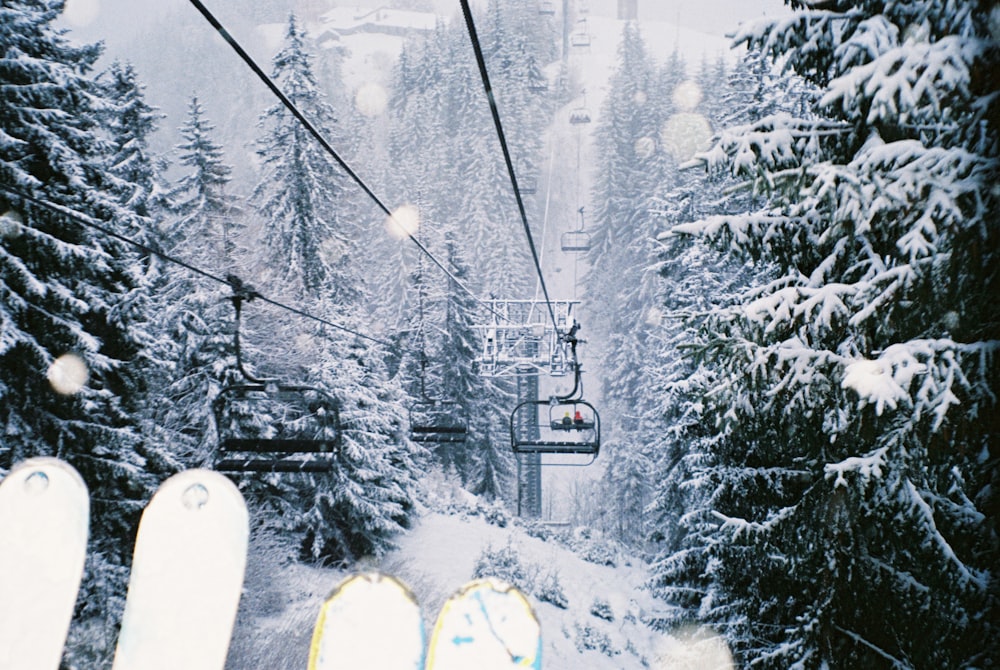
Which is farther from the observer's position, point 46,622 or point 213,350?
point 213,350

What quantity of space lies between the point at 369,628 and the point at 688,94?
62953mm

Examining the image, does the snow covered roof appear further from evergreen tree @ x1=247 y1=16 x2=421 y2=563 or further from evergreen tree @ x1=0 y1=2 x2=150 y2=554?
evergreen tree @ x1=0 y1=2 x2=150 y2=554

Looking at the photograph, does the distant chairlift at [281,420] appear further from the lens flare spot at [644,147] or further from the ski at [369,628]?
the lens flare spot at [644,147]

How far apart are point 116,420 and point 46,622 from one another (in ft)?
28.9

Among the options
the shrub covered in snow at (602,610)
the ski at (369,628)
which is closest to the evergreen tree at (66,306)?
the ski at (369,628)

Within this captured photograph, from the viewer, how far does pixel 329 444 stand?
7.43 metres

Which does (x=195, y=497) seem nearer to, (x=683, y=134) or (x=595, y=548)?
(x=595, y=548)

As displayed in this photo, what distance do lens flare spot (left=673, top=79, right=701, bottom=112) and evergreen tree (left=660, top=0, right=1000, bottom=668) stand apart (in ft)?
184

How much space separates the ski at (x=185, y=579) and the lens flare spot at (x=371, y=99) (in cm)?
7680

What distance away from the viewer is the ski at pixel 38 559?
2174mm

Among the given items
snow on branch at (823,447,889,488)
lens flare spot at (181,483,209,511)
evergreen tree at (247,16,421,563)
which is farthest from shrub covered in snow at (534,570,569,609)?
lens flare spot at (181,483,209,511)

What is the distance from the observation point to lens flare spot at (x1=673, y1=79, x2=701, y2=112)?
181 ft

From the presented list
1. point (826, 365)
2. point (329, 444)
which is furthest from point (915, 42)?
point (329, 444)

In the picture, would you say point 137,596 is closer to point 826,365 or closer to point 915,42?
point 826,365
